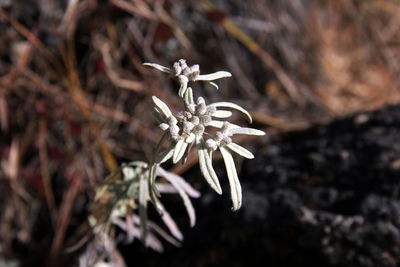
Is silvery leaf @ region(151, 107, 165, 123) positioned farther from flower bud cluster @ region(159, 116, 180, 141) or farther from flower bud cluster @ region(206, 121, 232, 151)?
flower bud cluster @ region(206, 121, 232, 151)

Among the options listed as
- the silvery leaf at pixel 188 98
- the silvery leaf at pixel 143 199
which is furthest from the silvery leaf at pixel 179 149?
the silvery leaf at pixel 143 199

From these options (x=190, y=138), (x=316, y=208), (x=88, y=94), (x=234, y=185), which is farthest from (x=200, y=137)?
(x=88, y=94)

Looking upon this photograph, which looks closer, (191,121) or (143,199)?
(191,121)

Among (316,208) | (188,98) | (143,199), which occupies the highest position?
(188,98)

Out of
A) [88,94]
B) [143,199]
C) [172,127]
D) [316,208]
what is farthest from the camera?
[88,94]

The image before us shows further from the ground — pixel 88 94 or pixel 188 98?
pixel 188 98

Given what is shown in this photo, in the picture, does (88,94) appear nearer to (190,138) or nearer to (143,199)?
(143,199)

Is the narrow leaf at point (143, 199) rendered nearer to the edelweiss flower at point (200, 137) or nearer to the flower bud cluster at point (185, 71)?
the edelweiss flower at point (200, 137)
